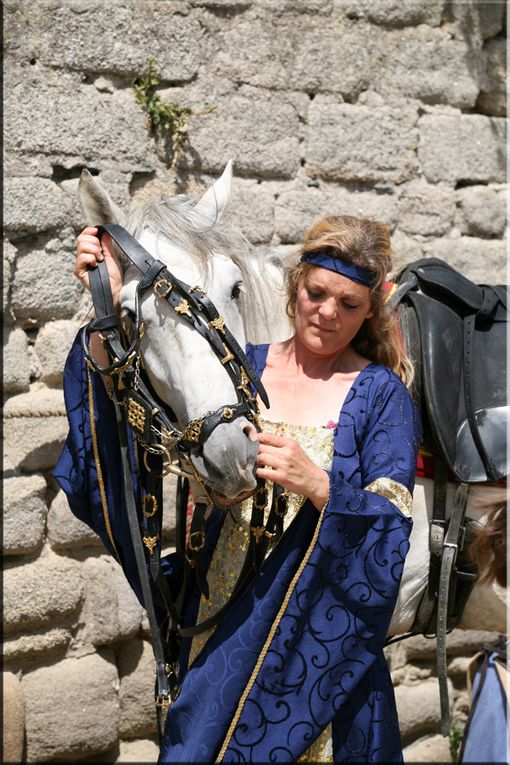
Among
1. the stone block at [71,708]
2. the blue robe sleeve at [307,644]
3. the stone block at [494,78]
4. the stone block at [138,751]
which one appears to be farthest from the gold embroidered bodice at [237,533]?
the stone block at [494,78]

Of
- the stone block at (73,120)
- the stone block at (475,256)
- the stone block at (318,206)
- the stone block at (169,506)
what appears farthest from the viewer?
the stone block at (475,256)

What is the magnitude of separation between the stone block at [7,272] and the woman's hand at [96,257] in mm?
907

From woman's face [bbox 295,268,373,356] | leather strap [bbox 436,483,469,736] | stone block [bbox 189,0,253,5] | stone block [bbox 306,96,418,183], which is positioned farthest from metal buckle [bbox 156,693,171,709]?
stone block [bbox 189,0,253,5]

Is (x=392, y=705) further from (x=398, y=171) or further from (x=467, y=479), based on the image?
(x=398, y=171)

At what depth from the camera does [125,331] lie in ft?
6.34

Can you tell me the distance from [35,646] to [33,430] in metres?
0.71

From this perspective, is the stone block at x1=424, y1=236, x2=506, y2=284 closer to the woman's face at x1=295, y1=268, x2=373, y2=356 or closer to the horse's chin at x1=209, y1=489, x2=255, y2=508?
the woman's face at x1=295, y1=268, x2=373, y2=356

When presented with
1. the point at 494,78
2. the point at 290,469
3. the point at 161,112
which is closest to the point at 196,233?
the point at 290,469

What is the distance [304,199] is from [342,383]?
4.42 feet

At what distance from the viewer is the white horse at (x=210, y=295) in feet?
5.76

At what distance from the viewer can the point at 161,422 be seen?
6.00 feet

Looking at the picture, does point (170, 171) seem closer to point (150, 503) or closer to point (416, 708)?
point (150, 503)

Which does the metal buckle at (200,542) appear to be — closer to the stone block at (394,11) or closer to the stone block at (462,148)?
the stone block at (462,148)

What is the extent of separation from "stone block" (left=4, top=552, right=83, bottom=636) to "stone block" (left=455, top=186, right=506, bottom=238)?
2.01 meters
